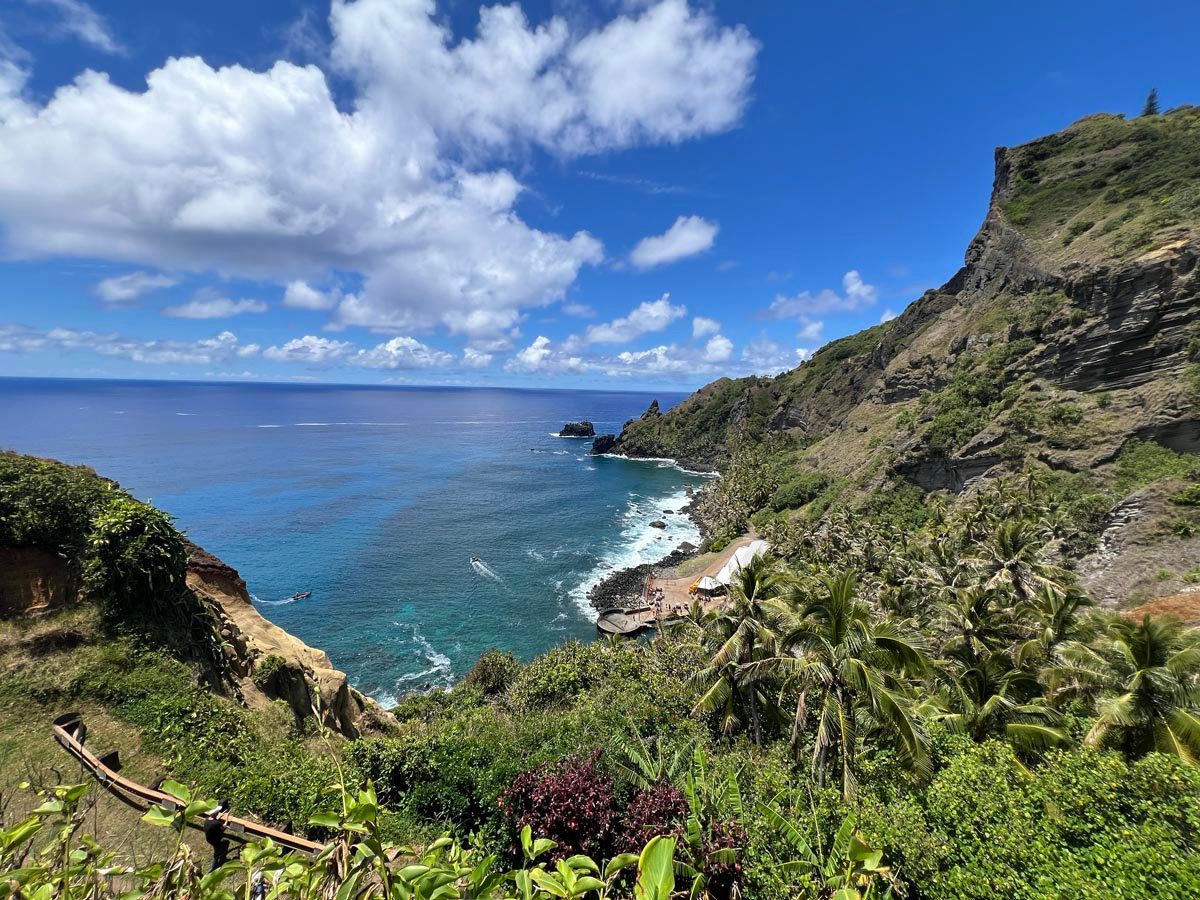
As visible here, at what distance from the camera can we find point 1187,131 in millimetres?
70938

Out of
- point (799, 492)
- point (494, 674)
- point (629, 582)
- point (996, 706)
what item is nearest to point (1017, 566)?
point (996, 706)

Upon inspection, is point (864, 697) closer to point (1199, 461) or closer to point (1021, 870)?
point (1021, 870)

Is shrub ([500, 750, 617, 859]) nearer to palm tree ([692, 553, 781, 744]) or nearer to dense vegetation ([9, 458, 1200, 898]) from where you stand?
dense vegetation ([9, 458, 1200, 898])

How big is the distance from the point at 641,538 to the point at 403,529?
116ft

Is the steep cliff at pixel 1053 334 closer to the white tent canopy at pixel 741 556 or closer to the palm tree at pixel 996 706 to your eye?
the white tent canopy at pixel 741 556

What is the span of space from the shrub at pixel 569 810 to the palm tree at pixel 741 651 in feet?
24.2

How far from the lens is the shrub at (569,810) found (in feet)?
34.3

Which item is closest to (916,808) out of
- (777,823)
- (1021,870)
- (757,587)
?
(1021,870)

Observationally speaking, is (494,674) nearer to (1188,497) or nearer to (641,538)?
(641,538)

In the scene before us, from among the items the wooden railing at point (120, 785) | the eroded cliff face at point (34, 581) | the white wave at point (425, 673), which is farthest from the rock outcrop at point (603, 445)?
the wooden railing at point (120, 785)

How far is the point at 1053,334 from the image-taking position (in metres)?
56.1

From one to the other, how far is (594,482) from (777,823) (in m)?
101

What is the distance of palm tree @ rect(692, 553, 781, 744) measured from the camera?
17953 mm

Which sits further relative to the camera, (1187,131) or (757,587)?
(1187,131)
